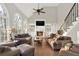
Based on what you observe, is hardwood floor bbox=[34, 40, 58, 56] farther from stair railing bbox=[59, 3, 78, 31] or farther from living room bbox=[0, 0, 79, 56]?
stair railing bbox=[59, 3, 78, 31]

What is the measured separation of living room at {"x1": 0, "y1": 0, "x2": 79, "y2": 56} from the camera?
2.73 metres

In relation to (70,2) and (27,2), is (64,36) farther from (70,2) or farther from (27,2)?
(27,2)

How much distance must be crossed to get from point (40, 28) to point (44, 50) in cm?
44

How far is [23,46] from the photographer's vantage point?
2.76 metres

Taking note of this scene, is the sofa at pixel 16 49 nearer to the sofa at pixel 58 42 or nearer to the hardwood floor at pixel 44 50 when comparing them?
the hardwood floor at pixel 44 50

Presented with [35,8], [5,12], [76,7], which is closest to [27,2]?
[35,8]

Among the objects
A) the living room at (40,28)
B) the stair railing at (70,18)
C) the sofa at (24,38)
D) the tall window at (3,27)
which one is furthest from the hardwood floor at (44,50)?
the tall window at (3,27)

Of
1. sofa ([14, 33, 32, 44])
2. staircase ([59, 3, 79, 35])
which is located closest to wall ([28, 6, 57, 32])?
staircase ([59, 3, 79, 35])

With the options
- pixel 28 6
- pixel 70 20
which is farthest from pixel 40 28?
pixel 70 20

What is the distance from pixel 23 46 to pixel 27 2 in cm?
85

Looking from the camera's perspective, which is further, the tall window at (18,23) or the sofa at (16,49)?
the tall window at (18,23)

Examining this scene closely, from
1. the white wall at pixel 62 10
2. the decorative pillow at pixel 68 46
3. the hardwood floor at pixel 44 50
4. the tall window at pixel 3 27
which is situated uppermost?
the white wall at pixel 62 10

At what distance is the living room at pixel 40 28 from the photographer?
2.73 m

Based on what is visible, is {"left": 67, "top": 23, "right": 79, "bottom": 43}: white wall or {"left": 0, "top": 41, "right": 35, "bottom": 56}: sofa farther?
{"left": 67, "top": 23, "right": 79, "bottom": 43}: white wall
